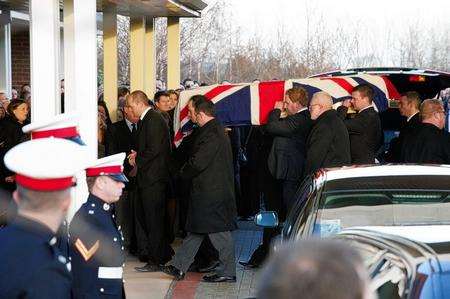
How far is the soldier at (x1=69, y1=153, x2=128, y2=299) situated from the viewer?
5312mm

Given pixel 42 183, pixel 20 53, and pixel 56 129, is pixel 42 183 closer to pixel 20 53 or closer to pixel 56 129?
pixel 56 129

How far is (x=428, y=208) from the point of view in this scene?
5871mm

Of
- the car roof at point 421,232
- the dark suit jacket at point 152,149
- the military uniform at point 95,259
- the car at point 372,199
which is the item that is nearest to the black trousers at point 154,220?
the dark suit jacket at point 152,149

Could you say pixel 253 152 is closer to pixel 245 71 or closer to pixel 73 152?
pixel 73 152

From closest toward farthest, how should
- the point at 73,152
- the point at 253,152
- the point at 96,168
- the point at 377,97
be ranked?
the point at 73,152
the point at 96,168
the point at 377,97
the point at 253,152

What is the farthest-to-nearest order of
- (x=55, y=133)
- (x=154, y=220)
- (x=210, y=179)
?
(x=154, y=220)
(x=210, y=179)
(x=55, y=133)

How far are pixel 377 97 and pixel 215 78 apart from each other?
25.4m

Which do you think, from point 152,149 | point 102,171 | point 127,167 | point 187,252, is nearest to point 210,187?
point 187,252

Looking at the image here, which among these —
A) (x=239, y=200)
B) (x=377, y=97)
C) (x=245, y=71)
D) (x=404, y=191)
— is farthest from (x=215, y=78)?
(x=404, y=191)

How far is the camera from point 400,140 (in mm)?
11258

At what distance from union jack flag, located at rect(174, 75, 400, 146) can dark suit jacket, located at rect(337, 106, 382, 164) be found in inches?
40.0

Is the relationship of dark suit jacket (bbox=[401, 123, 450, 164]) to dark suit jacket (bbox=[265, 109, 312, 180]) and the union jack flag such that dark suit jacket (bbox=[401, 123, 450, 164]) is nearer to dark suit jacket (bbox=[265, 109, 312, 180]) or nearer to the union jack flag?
dark suit jacket (bbox=[265, 109, 312, 180])

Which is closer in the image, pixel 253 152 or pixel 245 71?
pixel 253 152

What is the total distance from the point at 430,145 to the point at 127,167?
327 centimetres
